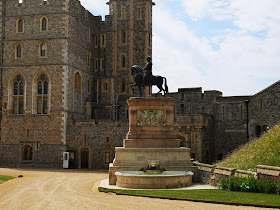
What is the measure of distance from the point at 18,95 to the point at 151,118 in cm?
2393

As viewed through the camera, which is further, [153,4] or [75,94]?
[153,4]

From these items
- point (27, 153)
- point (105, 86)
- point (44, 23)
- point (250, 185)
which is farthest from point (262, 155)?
point (105, 86)

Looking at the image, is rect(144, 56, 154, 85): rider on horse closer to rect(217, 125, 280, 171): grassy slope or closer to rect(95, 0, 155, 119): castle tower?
rect(217, 125, 280, 171): grassy slope

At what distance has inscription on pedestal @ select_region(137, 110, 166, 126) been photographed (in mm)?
23062

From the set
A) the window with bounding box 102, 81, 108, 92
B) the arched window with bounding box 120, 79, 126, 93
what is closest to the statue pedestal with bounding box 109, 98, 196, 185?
the window with bounding box 102, 81, 108, 92

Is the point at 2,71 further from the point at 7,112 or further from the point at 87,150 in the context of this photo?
the point at 87,150

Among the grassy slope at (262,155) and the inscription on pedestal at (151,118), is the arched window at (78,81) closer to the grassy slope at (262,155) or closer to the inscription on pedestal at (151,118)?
the inscription on pedestal at (151,118)

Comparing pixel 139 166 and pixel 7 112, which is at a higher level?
pixel 7 112

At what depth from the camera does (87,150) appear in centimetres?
4188

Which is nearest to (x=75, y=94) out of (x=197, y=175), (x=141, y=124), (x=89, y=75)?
(x=89, y=75)

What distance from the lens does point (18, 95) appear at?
43.0 metres

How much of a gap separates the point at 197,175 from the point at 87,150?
2185 centimetres

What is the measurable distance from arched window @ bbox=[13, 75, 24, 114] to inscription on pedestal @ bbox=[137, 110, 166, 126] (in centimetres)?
2328

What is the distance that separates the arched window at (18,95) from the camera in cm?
4303
